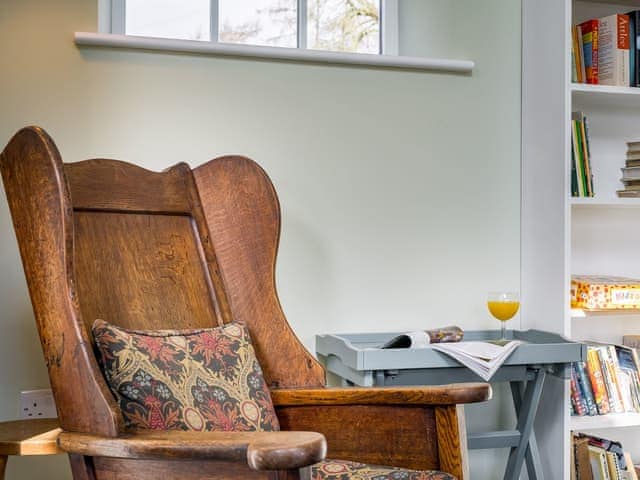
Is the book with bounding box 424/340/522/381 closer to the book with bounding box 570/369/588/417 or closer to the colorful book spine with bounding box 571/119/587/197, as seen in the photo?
the book with bounding box 570/369/588/417

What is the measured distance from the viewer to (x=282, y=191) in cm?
235

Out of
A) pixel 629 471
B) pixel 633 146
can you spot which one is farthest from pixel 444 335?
pixel 633 146

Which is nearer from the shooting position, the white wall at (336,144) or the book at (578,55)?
the white wall at (336,144)

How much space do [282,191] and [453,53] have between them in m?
0.72

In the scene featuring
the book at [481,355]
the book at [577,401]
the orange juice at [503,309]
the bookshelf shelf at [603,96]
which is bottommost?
the book at [577,401]

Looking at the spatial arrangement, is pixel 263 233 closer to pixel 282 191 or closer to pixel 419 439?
pixel 282 191

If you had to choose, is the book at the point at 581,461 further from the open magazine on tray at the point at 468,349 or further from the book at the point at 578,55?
the book at the point at 578,55

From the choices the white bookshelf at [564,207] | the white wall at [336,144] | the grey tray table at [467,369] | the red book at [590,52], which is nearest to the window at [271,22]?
the white wall at [336,144]

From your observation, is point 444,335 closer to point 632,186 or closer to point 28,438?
point 632,186

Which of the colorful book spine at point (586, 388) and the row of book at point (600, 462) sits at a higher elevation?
the colorful book spine at point (586, 388)

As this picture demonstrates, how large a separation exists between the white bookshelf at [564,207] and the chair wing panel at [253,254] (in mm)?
905

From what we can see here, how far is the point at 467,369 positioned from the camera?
6.97 feet

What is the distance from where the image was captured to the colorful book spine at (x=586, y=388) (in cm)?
239

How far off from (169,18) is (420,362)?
1274mm
